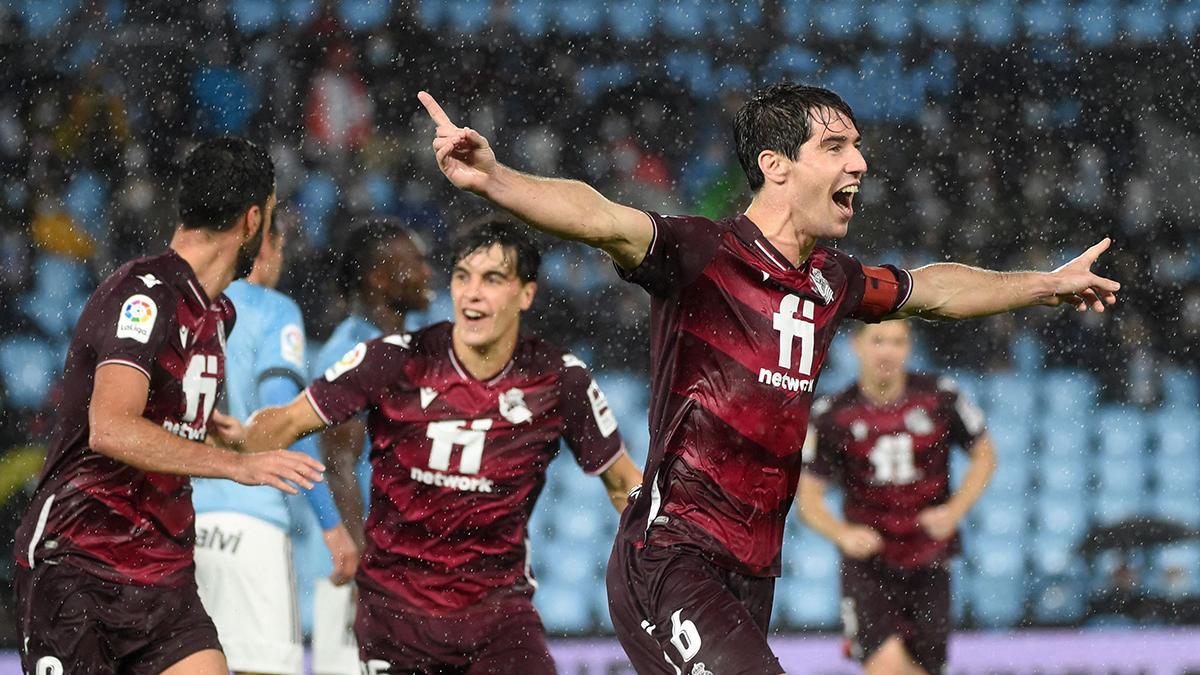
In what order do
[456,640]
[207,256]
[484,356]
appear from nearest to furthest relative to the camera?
[207,256] → [456,640] → [484,356]

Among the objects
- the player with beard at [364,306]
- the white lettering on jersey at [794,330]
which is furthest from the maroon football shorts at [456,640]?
the player with beard at [364,306]

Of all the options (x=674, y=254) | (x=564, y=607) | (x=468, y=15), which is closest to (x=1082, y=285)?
(x=674, y=254)

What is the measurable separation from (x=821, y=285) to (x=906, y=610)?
10.2 ft

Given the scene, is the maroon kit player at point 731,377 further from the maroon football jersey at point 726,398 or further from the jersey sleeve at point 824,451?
the jersey sleeve at point 824,451

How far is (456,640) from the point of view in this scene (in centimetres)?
489

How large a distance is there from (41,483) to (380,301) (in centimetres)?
241

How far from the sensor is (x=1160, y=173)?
10.8m

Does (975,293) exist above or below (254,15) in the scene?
below

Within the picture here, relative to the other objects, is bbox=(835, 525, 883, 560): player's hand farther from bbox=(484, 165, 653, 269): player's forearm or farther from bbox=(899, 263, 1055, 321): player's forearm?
bbox=(484, 165, 653, 269): player's forearm

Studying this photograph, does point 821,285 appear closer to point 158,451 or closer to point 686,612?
point 686,612

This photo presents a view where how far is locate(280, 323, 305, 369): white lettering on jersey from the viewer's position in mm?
6246

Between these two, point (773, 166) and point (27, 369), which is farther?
point (27, 369)

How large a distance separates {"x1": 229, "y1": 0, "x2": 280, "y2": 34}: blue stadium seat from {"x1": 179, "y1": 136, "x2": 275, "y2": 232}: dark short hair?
598 cm

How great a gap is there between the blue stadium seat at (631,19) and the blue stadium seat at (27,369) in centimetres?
408
